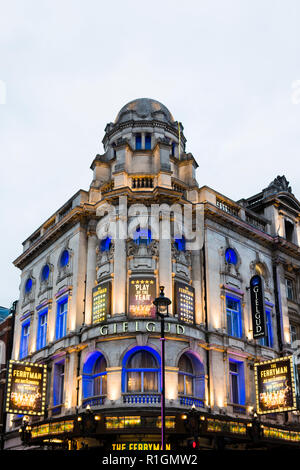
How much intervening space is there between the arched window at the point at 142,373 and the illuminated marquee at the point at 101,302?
2670 mm

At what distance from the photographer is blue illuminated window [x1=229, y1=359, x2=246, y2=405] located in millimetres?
32219

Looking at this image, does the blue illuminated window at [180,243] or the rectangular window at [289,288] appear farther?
the rectangular window at [289,288]

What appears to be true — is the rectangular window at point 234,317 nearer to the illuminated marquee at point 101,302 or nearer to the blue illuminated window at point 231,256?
the blue illuminated window at point 231,256

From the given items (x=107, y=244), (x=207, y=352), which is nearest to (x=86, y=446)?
(x=207, y=352)

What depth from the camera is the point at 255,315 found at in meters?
33.3

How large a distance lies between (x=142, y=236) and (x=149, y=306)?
13.4 feet

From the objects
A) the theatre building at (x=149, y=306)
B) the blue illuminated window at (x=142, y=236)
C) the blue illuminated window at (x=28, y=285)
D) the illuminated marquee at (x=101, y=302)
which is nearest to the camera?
the theatre building at (x=149, y=306)

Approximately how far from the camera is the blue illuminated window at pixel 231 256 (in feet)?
116

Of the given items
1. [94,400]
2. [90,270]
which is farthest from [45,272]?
[94,400]

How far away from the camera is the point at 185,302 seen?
31.1 m

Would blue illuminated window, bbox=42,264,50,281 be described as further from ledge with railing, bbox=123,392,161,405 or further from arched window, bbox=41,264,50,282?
ledge with railing, bbox=123,392,161,405

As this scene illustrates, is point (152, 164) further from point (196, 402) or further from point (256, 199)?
point (196, 402)

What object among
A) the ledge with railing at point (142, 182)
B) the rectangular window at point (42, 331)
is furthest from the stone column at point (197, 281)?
the rectangular window at point (42, 331)

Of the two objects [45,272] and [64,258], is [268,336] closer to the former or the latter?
[64,258]
